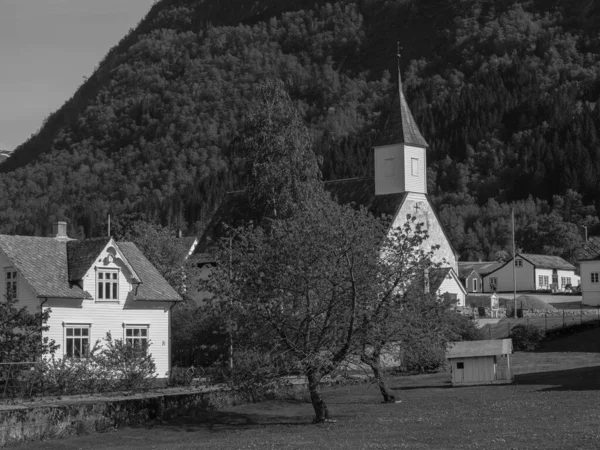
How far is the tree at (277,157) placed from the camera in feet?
200

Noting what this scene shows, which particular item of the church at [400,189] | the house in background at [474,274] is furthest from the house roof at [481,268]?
the church at [400,189]

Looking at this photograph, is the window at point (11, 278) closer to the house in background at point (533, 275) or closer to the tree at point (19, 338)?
the tree at point (19, 338)

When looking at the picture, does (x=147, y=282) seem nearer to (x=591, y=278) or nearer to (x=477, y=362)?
(x=477, y=362)

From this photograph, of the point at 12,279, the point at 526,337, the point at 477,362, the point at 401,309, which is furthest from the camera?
the point at 526,337

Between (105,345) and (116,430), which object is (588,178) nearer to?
(105,345)

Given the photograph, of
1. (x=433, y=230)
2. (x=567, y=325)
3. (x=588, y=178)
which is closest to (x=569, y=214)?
(x=588, y=178)

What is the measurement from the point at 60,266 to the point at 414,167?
117 feet

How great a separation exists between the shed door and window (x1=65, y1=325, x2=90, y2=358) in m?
17.0

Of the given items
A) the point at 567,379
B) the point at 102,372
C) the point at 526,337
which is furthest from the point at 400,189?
the point at 102,372

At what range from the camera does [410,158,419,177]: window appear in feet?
271

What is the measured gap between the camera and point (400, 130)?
83.4 metres

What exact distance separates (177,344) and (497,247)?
115749 mm

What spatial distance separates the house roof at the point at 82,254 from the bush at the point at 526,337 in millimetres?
22506

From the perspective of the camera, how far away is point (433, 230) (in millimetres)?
83812
